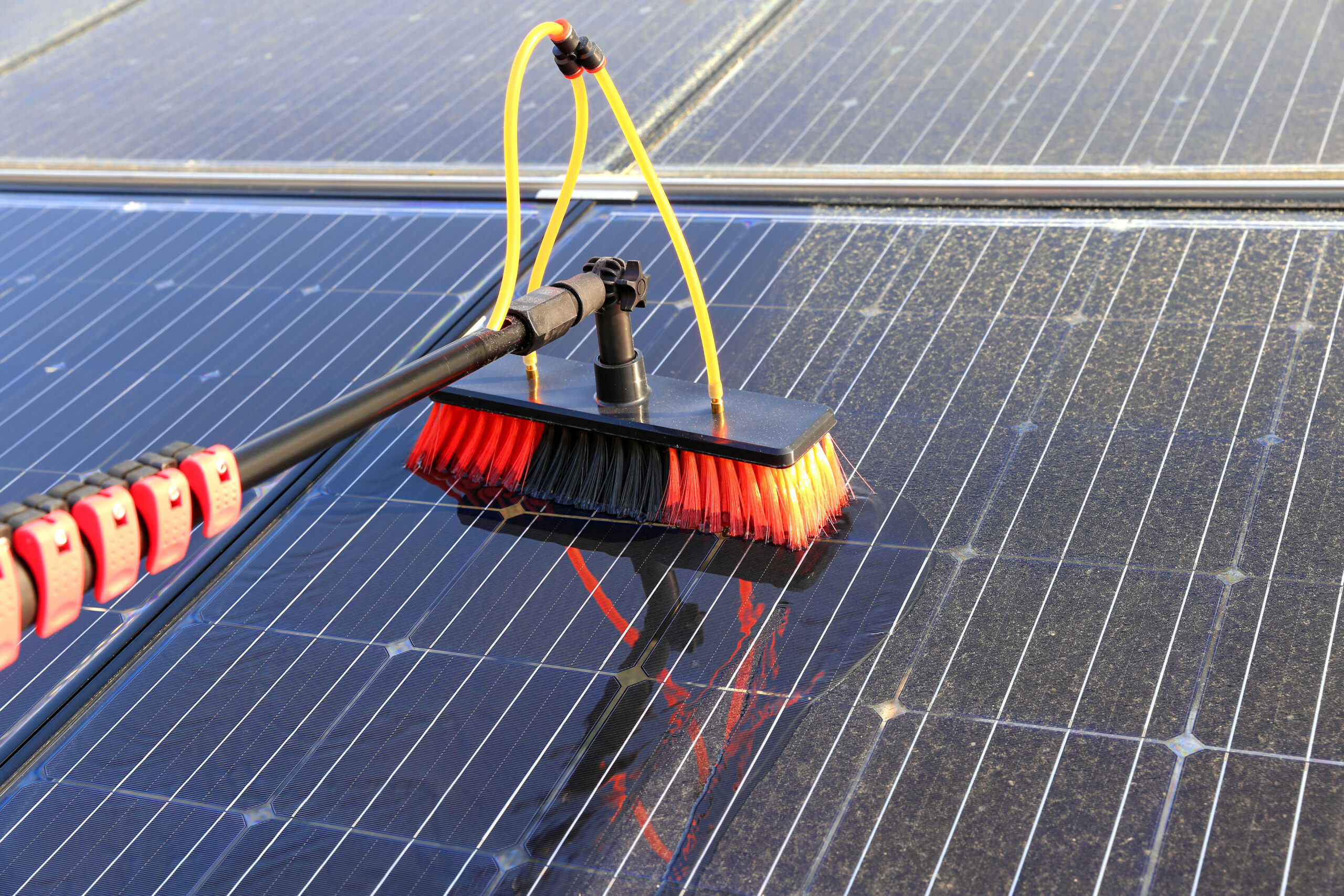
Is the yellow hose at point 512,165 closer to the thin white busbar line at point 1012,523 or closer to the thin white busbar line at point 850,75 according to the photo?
the thin white busbar line at point 1012,523

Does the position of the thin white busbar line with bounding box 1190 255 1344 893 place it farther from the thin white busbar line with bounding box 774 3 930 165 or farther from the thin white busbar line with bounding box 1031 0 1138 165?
the thin white busbar line with bounding box 774 3 930 165

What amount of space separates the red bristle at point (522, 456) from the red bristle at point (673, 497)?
0.36 m

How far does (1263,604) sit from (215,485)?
174 centimetres

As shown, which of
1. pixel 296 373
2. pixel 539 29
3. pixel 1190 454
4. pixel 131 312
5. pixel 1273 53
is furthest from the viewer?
pixel 1273 53

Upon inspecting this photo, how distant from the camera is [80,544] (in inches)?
64.8

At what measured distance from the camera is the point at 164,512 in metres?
1.72

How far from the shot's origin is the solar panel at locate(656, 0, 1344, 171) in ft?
12.9

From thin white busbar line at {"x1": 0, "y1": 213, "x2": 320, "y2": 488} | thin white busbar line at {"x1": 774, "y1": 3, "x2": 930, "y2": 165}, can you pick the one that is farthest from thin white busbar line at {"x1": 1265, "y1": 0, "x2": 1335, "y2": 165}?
thin white busbar line at {"x1": 0, "y1": 213, "x2": 320, "y2": 488}

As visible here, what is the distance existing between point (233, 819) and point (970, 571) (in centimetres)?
137

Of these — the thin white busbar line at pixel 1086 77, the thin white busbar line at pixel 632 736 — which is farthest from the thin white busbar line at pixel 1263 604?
the thin white busbar line at pixel 1086 77

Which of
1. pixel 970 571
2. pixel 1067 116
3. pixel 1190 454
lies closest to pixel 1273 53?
pixel 1067 116

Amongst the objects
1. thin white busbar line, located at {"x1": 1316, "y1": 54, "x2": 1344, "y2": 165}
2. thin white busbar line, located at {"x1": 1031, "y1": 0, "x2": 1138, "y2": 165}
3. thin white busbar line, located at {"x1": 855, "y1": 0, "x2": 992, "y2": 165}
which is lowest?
thin white busbar line, located at {"x1": 1316, "y1": 54, "x2": 1344, "y2": 165}

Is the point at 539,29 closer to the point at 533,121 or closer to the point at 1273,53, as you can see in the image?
the point at 533,121

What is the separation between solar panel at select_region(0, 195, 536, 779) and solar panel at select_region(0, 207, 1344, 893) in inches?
12.8
